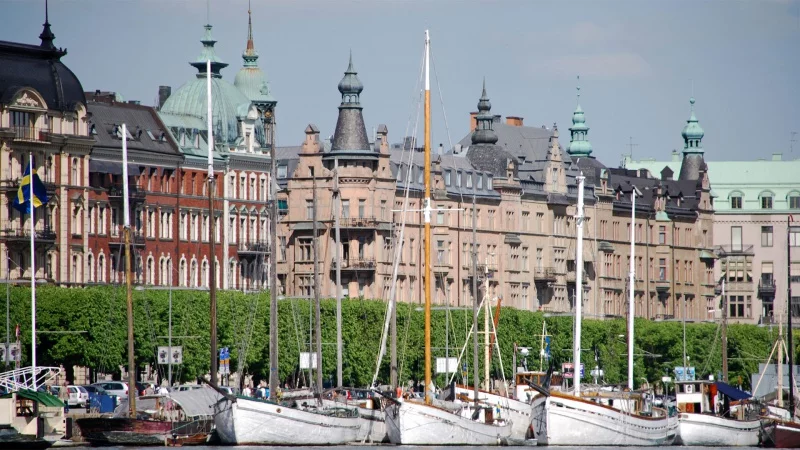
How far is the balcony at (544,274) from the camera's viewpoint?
19500cm

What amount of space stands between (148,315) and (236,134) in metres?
38.5

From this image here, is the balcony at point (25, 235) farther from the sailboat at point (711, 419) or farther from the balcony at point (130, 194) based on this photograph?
the sailboat at point (711, 419)

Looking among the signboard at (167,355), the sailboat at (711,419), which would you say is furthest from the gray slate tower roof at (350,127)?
the sailboat at (711,419)

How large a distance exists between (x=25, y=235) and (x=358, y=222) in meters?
40.3

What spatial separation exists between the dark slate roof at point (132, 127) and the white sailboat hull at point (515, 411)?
145ft

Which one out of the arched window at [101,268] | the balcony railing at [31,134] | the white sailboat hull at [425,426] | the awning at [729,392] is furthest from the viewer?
the arched window at [101,268]

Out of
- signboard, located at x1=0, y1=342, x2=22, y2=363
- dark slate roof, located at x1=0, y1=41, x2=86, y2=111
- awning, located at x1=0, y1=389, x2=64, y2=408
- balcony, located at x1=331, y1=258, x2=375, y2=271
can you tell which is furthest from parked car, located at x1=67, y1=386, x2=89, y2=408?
balcony, located at x1=331, y1=258, x2=375, y2=271

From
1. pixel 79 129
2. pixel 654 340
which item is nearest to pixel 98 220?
pixel 79 129

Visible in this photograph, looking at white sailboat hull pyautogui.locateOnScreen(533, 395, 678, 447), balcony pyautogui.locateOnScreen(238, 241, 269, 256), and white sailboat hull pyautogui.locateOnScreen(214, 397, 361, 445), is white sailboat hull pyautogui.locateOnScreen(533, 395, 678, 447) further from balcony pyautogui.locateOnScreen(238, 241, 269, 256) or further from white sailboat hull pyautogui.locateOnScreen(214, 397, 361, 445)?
balcony pyautogui.locateOnScreen(238, 241, 269, 256)

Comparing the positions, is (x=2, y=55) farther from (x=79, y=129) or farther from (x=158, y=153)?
(x=158, y=153)

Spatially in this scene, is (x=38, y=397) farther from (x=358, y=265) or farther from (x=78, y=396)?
(x=358, y=265)

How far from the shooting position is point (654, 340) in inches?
7018

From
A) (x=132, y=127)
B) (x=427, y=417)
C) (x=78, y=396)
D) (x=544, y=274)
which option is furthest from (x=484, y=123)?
(x=427, y=417)

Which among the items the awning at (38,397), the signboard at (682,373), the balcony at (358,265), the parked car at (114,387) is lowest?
the signboard at (682,373)
